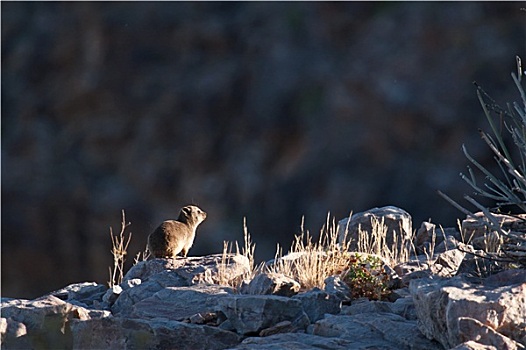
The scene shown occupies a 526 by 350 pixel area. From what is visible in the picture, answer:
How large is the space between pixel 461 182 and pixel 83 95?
448 inches

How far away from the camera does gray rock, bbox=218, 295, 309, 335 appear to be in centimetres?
787

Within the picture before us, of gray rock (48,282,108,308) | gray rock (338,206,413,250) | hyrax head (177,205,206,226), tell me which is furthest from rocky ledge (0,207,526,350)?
hyrax head (177,205,206,226)

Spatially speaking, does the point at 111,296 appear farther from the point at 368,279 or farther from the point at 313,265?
the point at 368,279

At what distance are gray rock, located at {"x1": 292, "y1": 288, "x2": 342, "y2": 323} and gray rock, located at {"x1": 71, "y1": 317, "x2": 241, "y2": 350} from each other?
26.2 inches

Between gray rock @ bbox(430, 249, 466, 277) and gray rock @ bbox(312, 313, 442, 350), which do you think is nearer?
gray rock @ bbox(312, 313, 442, 350)

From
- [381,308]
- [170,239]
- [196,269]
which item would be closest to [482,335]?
[381,308]

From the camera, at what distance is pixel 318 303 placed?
326 inches

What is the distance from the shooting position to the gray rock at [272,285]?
8562mm

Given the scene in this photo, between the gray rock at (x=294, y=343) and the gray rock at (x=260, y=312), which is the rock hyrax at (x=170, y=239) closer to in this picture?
the gray rock at (x=260, y=312)

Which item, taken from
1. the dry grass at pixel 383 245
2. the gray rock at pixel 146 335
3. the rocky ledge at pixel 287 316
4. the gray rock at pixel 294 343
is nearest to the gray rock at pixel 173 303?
the rocky ledge at pixel 287 316

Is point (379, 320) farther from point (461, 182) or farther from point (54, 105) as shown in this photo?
point (54, 105)

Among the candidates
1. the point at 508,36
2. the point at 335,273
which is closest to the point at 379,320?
the point at 335,273

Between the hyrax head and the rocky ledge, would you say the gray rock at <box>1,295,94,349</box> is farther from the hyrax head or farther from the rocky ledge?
the hyrax head

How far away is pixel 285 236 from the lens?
2719 centimetres
